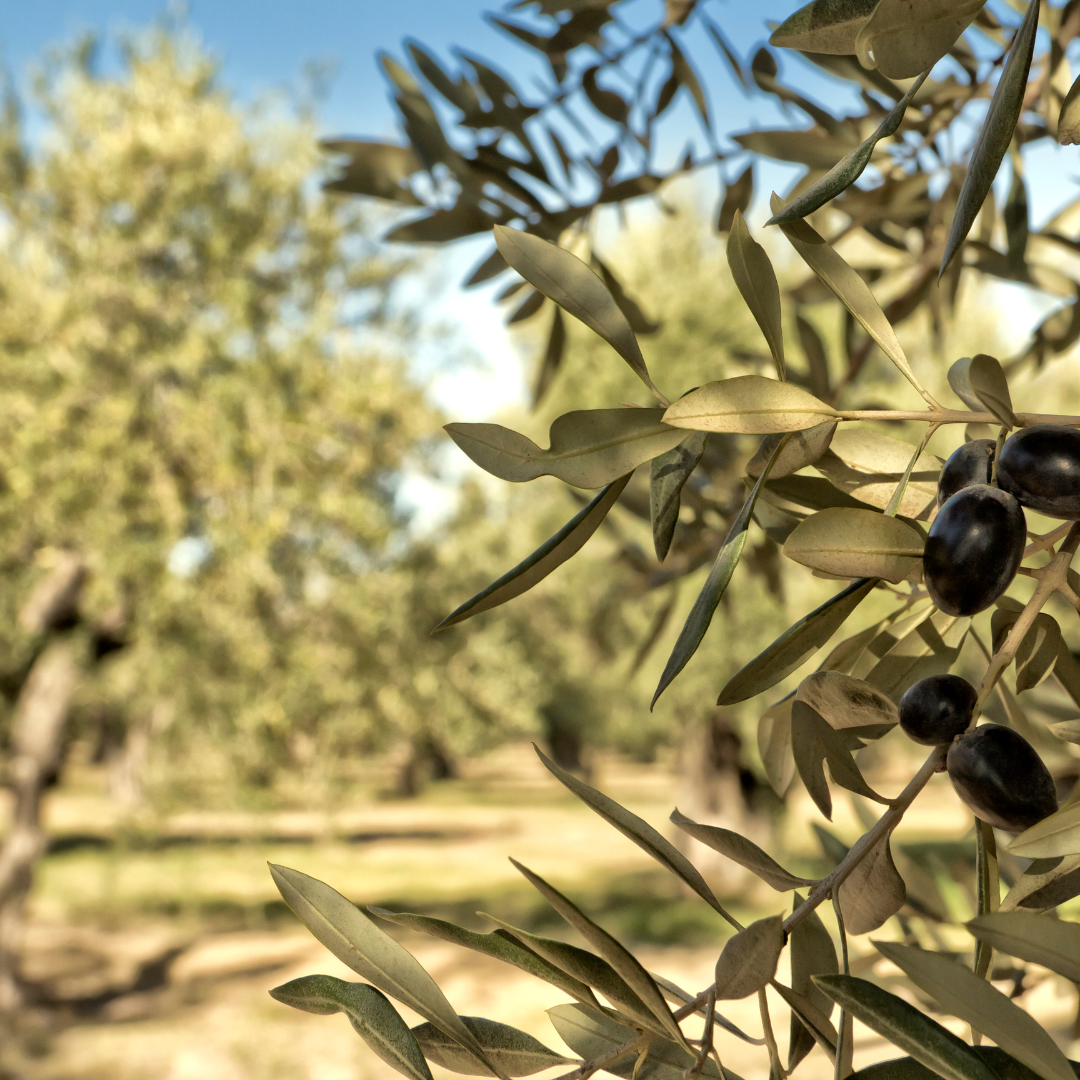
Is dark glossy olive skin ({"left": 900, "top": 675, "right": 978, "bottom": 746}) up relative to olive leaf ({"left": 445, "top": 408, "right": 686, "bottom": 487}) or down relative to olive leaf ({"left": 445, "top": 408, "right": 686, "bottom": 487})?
down

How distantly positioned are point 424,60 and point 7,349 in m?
5.77

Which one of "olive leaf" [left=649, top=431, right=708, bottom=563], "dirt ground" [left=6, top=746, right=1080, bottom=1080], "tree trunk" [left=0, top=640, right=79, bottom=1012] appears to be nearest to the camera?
"olive leaf" [left=649, top=431, right=708, bottom=563]

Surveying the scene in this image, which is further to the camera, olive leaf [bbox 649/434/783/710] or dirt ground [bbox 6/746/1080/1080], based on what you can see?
dirt ground [bbox 6/746/1080/1080]

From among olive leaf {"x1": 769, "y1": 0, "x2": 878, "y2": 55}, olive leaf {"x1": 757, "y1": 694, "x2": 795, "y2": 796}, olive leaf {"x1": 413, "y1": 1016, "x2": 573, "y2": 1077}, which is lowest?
olive leaf {"x1": 413, "y1": 1016, "x2": 573, "y2": 1077}

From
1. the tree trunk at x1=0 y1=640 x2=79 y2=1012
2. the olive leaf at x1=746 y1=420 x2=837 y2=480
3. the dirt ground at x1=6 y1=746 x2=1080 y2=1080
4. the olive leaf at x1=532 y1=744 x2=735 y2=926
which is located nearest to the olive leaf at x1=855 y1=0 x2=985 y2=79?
the olive leaf at x1=746 y1=420 x2=837 y2=480

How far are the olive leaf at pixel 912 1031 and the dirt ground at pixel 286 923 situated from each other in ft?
0.88

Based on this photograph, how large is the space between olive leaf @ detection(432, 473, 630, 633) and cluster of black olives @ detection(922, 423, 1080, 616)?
9 centimetres

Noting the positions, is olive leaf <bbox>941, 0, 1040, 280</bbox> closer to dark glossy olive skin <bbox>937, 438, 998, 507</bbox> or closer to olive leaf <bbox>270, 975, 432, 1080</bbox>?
dark glossy olive skin <bbox>937, 438, 998, 507</bbox>

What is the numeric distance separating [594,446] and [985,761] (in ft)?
0.46

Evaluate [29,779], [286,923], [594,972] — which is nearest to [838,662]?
[594,972]

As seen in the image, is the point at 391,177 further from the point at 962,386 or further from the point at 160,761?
the point at 160,761

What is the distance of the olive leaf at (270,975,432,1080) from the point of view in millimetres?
282

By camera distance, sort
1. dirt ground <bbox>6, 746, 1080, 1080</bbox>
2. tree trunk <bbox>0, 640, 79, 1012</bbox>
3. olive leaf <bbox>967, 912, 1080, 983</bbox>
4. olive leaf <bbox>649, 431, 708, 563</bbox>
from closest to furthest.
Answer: olive leaf <bbox>967, 912, 1080, 983</bbox> → olive leaf <bbox>649, 431, 708, 563</bbox> → dirt ground <bbox>6, 746, 1080, 1080</bbox> → tree trunk <bbox>0, 640, 79, 1012</bbox>

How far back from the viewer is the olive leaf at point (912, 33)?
0.95 feet
